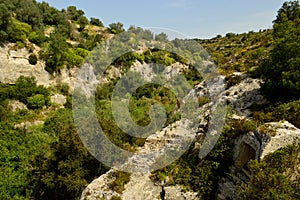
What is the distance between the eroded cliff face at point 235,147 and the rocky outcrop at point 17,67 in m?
23.5

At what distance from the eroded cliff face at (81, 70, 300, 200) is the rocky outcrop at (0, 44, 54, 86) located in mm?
23451

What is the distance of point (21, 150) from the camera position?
2269cm

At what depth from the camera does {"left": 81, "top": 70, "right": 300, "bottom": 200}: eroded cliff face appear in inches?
385

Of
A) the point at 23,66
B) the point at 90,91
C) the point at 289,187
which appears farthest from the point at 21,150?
the point at 289,187

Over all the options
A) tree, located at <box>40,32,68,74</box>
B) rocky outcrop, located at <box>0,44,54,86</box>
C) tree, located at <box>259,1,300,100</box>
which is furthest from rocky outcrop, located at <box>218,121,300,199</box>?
tree, located at <box>40,32,68,74</box>

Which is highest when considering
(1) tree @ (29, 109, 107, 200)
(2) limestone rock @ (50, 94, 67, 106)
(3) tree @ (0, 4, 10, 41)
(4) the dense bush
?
(3) tree @ (0, 4, 10, 41)

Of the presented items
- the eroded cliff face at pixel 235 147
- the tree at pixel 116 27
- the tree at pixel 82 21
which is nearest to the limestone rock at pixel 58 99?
the eroded cliff face at pixel 235 147

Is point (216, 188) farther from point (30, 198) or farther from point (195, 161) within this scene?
point (30, 198)

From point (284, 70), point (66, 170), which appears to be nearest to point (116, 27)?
point (66, 170)

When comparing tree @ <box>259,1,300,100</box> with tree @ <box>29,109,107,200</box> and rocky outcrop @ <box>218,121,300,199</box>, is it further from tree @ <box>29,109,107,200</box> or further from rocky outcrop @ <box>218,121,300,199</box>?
tree @ <box>29,109,107,200</box>

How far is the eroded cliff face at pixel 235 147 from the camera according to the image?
9.79 metres

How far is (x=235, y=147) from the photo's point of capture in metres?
11.7

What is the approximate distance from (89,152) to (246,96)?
10.1 metres

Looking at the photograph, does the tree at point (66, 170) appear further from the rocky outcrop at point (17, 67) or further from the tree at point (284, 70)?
the rocky outcrop at point (17, 67)
